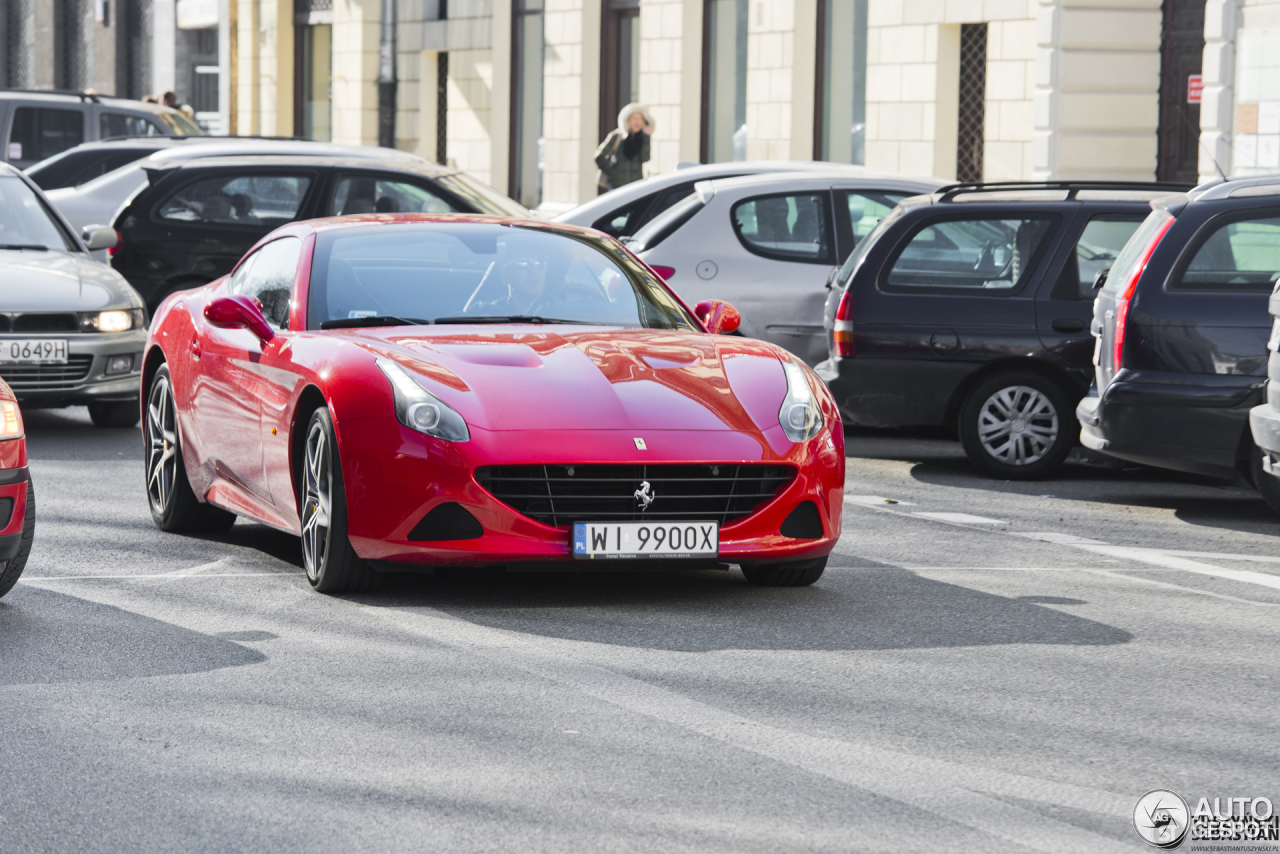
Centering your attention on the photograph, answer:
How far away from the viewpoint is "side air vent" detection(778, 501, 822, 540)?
727 centimetres

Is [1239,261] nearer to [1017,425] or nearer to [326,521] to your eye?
[1017,425]

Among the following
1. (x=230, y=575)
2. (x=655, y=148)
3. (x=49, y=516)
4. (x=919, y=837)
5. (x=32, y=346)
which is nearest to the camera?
(x=919, y=837)

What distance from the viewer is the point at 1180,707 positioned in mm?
5785

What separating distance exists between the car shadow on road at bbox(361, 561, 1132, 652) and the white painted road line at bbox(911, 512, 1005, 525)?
1.69 metres

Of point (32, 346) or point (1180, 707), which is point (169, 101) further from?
point (1180, 707)

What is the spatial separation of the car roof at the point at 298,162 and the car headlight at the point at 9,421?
9.24 meters

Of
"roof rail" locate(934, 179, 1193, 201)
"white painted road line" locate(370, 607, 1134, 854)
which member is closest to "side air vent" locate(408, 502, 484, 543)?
"white painted road line" locate(370, 607, 1134, 854)

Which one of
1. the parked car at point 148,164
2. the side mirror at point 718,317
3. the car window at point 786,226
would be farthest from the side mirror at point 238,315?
the parked car at point 148,164

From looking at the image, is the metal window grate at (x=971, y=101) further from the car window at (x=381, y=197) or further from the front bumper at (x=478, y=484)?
the front bumper at (x=478, y=484)

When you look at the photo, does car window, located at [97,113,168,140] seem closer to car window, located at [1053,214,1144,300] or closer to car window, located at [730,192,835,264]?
car window, located at [730,192,835,264]

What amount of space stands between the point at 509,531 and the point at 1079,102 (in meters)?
15.4

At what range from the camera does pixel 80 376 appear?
1253cm

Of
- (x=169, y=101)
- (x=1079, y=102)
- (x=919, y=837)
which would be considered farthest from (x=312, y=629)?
(x=169, y=101)

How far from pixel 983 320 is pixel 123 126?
1739 cm
